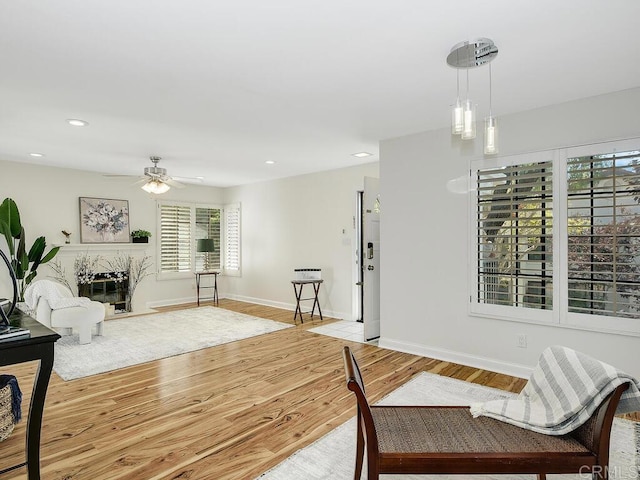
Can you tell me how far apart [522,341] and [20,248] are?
6.47m

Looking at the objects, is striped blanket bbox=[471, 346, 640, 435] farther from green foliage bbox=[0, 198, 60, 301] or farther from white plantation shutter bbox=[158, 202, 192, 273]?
white plantation shutter bbox=[158, 202, 192, 273]

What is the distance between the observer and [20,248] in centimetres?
532

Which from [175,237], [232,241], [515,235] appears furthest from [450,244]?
[175,237]

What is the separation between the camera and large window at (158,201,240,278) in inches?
293

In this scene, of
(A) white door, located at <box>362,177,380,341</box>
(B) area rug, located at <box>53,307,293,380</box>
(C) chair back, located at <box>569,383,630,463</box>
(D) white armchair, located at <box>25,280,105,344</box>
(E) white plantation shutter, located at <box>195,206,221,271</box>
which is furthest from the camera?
(E) white plantation shutter, located at <box>195,206,221,271</box>

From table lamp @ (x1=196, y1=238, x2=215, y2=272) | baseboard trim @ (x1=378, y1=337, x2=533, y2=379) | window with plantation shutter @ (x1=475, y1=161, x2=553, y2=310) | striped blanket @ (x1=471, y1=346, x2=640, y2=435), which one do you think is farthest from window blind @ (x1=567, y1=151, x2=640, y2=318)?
table lamp @ (x1=196, y1=238, x2=215, y2=272)

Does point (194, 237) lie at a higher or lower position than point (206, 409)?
higher

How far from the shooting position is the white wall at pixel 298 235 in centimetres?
606

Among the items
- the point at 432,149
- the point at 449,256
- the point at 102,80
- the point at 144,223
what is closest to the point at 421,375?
the point at 449,256

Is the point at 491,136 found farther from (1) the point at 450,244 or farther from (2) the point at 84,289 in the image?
(2) the point at 84,289

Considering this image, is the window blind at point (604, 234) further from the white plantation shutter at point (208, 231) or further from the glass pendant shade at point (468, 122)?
the white plantation shutter at point (208, 231)

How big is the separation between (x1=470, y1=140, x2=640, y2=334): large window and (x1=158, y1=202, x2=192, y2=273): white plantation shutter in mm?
5884

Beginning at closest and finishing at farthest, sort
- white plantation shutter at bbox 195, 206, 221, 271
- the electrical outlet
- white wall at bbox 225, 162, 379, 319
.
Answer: the electrical outlet, white wall at bbox 225, 162, 379, 319, white plantation shutter at bbox 195, 206, 221, 271

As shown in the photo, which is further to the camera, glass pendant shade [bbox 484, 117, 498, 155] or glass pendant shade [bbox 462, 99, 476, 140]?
glass pendant shade [bbox 484, 117, 498, 155]
